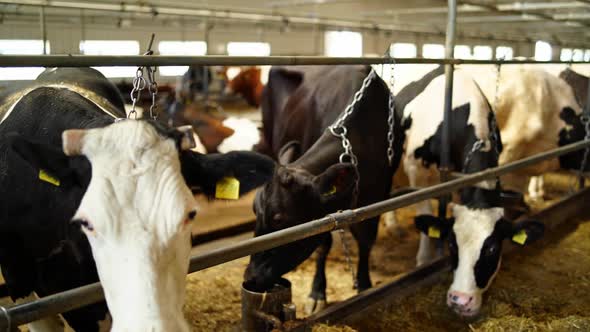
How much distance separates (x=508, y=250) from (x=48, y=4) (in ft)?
13.8

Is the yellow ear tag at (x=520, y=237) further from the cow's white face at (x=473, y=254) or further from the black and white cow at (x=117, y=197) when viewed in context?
the black and white cow at (x=117, y=197)

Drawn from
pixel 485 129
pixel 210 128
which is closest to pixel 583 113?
pixel 485 129

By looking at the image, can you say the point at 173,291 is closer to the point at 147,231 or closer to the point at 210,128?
the point at 147,231

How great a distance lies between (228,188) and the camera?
1835 millimetres

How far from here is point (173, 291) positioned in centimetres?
148

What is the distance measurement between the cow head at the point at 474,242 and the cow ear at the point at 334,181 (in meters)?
0.76

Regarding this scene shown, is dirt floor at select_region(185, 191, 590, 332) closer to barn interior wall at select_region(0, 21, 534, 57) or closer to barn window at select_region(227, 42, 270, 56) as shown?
barn interior wall at select_region(0, 21, 534, 57)

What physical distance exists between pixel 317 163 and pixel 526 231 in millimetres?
1364

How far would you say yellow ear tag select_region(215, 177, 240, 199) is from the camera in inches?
71.7

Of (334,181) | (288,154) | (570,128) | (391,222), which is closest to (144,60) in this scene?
(334,181)

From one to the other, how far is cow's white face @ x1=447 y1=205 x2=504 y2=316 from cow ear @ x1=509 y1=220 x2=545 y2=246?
0.10 metres

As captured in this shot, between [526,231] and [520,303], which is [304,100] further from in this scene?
[520,303]

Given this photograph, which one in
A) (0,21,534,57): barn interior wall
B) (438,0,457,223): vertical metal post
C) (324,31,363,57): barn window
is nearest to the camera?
(438,0,457,223): vertical metal post

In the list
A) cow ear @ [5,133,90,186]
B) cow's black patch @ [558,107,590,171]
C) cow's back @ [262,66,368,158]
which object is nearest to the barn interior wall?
cow's black patch @ [558,107,590,171]
